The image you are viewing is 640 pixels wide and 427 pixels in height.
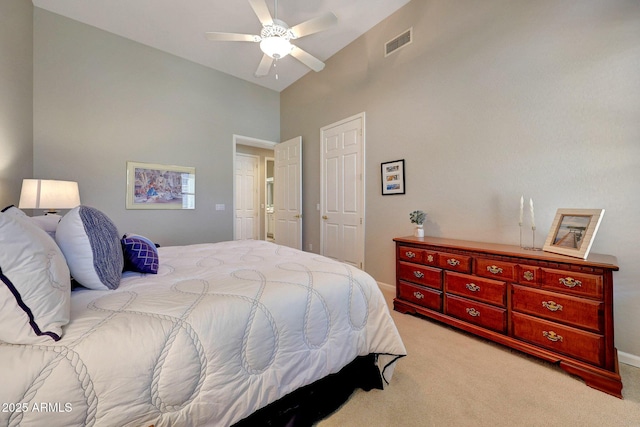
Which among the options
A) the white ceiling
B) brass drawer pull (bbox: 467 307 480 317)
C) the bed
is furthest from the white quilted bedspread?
the white ceiling

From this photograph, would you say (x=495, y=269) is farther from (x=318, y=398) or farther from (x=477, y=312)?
(x=318, y=398)

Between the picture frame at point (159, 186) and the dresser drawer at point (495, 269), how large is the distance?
383cm

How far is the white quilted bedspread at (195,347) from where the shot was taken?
0.68m

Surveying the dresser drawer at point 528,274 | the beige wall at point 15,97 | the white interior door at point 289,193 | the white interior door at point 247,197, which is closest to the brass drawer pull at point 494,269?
the dresser drawer at point 528,274

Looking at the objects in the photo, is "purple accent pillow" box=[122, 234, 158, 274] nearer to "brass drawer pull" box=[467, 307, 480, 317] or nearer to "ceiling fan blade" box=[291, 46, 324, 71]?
"ceiling fan blade" box=[291, 46, 324, 71]

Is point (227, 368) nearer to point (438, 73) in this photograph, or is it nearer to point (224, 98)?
point (438, 73)

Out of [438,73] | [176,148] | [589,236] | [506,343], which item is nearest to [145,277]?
[506,343]

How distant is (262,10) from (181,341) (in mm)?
2402

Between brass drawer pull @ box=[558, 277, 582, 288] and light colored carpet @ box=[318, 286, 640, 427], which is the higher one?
brass drawer pull @ box=[558, 277, 582, 288]

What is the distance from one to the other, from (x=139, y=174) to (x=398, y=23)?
3905 millimetres

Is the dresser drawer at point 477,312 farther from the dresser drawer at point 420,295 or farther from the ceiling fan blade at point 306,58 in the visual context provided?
the ceiling fan blade at point 306,58

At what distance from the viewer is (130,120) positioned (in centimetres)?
332

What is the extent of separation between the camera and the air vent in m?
2.87

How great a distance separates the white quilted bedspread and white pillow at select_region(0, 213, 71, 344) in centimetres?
4
